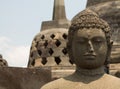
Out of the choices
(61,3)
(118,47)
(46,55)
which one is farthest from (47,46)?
(118,47)

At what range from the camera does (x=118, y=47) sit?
1591 centimetres

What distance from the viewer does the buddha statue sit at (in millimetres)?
4184

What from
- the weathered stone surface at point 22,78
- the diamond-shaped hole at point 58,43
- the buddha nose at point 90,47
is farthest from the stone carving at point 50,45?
the buddha nose at point 90,47

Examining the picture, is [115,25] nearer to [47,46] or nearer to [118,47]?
[118,47]

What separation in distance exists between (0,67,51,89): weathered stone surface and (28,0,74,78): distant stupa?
891cm

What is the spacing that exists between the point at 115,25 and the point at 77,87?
12595mm

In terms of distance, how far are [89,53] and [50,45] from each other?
48.7 ft

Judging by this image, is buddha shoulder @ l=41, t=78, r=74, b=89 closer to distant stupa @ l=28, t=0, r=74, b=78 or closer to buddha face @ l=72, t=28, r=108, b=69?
buddha face @ l=72, t=28, r=108, b=69

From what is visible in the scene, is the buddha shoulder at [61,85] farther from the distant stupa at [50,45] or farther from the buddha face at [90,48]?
the distant stupa at [50,45]

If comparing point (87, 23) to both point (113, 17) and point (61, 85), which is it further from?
point (113, 17)

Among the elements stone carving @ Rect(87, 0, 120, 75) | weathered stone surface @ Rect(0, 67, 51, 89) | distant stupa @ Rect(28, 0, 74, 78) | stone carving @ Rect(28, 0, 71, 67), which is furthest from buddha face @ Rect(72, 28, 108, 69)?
stone carving @ Rect(28, 0, 71, 67)

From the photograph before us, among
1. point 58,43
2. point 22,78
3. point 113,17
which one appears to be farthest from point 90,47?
point 58,43

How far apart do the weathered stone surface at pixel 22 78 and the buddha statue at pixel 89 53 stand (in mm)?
4559

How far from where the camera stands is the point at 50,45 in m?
19.0
